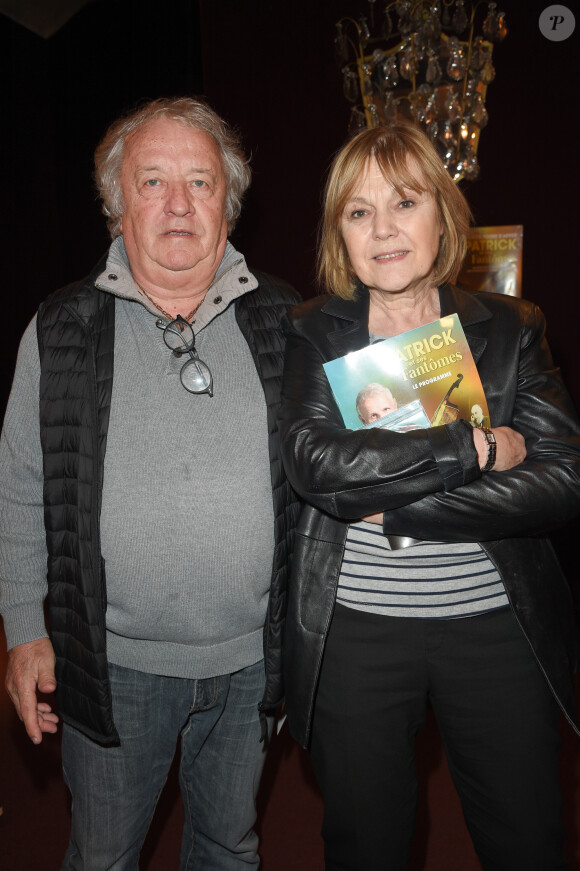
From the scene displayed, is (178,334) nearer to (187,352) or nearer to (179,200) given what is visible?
(187,352)

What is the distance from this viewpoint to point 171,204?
5.53 ft

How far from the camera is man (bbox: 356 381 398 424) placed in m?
1.48

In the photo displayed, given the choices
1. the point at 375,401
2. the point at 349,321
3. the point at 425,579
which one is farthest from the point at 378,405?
the point at 425,579

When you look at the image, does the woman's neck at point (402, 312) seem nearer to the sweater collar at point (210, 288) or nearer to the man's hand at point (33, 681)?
the sweater collar at point (210, 288)

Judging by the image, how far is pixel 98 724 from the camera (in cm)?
156

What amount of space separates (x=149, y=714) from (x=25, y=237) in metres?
5.36

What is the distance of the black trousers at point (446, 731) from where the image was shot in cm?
143

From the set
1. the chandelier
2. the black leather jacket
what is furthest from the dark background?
the black leather jacket

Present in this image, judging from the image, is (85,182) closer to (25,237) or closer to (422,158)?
(25,237)

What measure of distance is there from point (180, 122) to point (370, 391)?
0.87 m

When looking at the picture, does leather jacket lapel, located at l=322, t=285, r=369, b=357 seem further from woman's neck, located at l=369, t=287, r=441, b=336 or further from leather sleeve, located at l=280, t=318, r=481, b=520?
leather sleeve, located at l=280, t=318, r=481, b=520

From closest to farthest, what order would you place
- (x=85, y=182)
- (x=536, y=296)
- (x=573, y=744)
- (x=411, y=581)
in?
(x=411, y=581) < (x=573, y=744) < (x=536, y=296) < (x=85, y=182)

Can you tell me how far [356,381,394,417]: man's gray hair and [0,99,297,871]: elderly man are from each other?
230 mm

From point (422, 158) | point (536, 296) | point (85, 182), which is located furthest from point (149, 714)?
point (85, 182)
